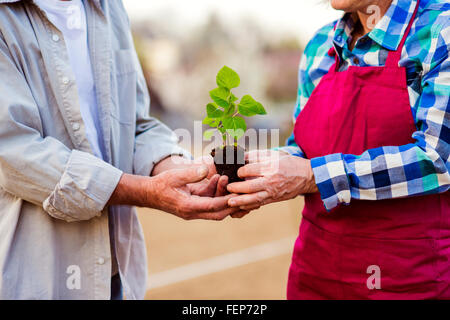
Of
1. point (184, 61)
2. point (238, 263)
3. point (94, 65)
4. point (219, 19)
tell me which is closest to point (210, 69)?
point (184, 61)

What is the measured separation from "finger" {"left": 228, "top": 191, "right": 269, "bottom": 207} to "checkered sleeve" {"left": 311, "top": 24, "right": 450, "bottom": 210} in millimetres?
242

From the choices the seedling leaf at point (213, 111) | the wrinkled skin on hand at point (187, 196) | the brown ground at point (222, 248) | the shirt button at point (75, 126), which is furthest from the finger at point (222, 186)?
the brown ground at point (222, 248)

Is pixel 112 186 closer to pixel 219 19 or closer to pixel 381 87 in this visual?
pixel 381 87

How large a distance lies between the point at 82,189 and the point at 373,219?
47.9 inches

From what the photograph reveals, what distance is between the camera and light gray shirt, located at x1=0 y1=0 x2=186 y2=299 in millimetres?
1871

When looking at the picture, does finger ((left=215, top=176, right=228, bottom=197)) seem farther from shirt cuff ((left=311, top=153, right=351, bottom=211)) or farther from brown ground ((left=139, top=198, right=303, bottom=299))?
brown ground ((left=139, top=198, right=303, bottom=299))

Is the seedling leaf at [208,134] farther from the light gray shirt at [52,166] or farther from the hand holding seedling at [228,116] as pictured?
the light gray shirt at [52,166]

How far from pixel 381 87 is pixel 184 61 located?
2189 cm

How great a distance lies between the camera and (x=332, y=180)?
194cm

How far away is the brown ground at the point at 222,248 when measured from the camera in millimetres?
5438

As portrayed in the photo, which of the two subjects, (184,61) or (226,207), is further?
(184,61)

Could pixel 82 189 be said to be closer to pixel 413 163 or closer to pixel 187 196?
pixel 187 196

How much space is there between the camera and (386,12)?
2.05 m

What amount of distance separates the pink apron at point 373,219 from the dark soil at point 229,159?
35cm
